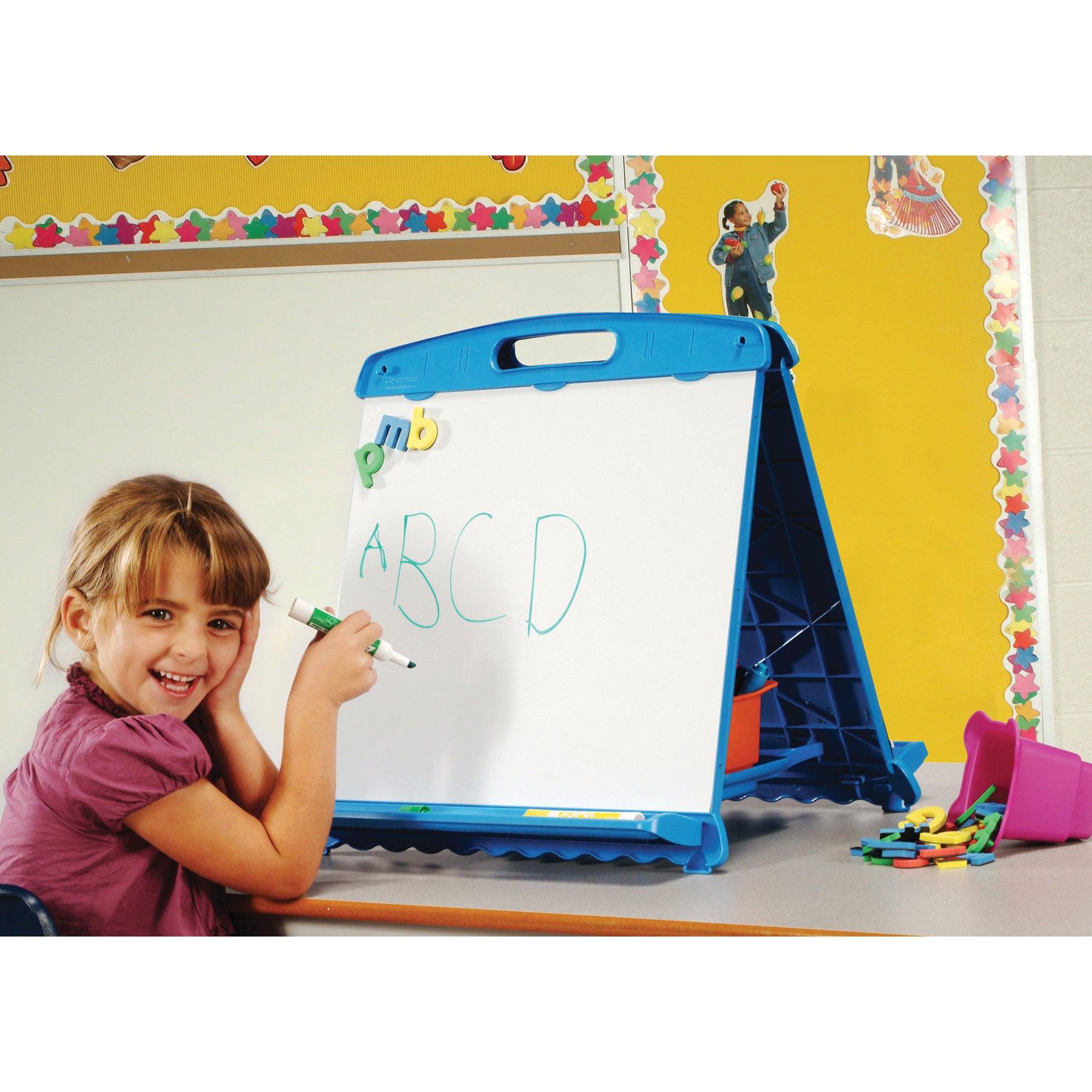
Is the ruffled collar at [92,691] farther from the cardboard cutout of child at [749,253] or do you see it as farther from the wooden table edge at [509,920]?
the cardboard cutout of child at [749,253]

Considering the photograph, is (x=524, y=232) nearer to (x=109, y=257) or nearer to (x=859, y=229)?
(x=859, y=229)

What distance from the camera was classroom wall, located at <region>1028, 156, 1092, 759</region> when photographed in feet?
6.05

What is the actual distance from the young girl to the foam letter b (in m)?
0.16

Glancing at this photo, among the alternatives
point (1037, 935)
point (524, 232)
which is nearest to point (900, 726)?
point (524, 232)

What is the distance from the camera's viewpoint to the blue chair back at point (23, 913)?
643 millimetres

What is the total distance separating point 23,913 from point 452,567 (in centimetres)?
37

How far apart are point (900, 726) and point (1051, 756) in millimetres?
1199

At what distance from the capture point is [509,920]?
61cm

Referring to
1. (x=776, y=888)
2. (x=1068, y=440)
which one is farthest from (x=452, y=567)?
(x=1068, y=440)

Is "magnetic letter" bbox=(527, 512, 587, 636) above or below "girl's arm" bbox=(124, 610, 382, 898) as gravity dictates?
above

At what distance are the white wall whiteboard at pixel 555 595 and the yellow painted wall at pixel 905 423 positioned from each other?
117 centimetres

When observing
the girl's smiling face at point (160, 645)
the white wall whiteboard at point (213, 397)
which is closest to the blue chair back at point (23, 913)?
the girl's smiling face at point (160, 645)

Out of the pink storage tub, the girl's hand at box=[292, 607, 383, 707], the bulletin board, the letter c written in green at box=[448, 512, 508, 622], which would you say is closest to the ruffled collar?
the girl's hand at box=[292, 607, 383, 707]

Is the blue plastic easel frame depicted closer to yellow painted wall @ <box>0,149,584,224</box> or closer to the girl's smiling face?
the girl's smiling face
